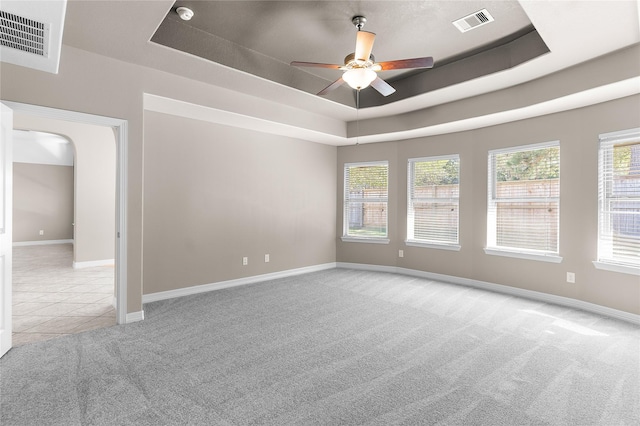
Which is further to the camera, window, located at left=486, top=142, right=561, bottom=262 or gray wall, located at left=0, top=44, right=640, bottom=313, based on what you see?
window, located at left=486, top=142, right=561, bottom=262

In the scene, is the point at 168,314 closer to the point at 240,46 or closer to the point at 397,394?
the point at 397,394

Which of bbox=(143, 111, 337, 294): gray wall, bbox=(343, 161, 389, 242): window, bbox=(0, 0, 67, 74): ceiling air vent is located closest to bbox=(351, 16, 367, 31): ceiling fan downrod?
bbox=(0, 0, 67, 74): ceiling air vent

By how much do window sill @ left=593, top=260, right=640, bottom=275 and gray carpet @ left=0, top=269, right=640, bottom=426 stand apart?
574 millimetres

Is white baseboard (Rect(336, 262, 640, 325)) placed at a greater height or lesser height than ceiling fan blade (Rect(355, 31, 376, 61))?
lesser

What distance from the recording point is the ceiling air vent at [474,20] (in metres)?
3.02

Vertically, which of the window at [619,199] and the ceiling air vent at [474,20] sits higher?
the ceiling air vent at [474,20]

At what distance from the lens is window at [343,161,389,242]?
618 cm

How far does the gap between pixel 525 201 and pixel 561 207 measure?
447 millimetres

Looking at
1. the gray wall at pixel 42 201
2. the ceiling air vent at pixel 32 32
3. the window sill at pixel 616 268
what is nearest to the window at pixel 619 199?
the window sill at pixel 616 268

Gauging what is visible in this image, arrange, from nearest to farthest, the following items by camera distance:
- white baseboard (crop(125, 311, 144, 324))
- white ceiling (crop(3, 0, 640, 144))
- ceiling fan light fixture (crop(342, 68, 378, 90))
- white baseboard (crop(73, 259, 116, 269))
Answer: white ceiling (crop(3, 0, 640, 144)), ceiling fan light fixture (crop(342, 68, 378, 90)), white baseboard (crop(125, 311, 144, 324)), white baseboard (crop(73, 259, 116, 269))

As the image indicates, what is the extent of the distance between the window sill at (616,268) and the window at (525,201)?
1.39 feet

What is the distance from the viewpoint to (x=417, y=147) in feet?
18.7

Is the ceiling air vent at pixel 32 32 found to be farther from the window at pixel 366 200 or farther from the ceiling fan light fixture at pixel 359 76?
Answer: the window at pixel 366 200

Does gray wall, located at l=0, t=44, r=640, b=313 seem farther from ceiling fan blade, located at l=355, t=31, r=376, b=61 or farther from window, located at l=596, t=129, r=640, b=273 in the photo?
ceiling fan blade, located at l=355, t=31, r=376, b=61
